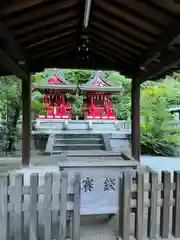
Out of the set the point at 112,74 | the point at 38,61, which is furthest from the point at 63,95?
the point at 38,61

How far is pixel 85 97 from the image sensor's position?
19.1 metres

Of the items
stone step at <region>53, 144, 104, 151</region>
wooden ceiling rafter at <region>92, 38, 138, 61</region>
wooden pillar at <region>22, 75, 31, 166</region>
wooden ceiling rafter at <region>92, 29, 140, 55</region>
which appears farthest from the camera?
stone step at <region>53, 144, 104, 151</region>

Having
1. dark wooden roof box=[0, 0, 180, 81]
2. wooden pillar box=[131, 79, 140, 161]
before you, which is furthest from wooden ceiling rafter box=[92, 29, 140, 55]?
wooden pillar box=[131, 79, 140, 161]

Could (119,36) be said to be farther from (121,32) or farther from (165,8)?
(165,8)

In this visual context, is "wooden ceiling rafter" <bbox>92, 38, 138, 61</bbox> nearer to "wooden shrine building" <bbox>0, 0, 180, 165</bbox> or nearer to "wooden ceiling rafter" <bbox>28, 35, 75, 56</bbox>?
"wooden shrine building" <bbox>0, 0, 180, 165</bbox>

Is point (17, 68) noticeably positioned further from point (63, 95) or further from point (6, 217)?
point (63, 95)

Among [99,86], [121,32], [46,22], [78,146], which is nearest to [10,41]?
[46,22]

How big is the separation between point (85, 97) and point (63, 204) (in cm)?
1632

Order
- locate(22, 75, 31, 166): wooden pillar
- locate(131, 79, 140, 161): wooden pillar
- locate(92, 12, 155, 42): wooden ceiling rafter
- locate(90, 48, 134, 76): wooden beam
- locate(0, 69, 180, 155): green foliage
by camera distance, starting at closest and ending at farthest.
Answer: locate(92, 12, 155, 42): wooden ceiling rafter, locate(90, 48, 134, 76): wooden beam, locate(22, 75, 31, 166): wooden pillar, locate(131, 79, 140, 161): wooden pillar, locate(0, 69, 180, 155): green foliage

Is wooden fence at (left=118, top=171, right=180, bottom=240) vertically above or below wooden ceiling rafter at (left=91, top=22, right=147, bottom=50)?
below

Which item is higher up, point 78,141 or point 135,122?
point 135,122

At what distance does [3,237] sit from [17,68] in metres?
3.44

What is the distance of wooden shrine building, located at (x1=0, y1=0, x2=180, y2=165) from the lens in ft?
12.0

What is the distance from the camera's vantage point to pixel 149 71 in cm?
631
